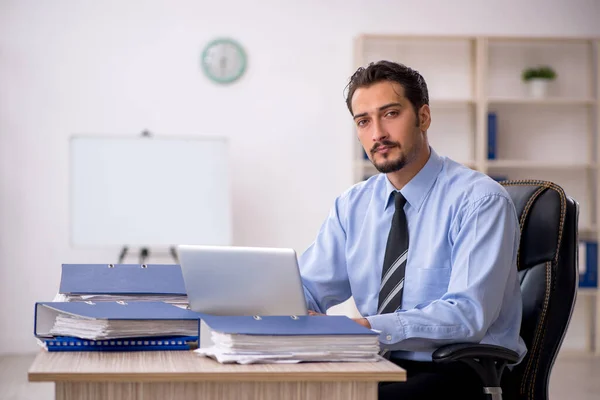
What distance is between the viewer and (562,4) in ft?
17.5

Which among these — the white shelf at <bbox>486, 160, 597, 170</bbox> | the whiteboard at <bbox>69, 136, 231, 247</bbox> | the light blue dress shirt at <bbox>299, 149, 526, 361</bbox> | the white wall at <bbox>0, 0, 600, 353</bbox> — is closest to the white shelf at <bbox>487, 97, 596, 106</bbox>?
the white shelf at <bbox>486, 160, 597, 170</bbox>

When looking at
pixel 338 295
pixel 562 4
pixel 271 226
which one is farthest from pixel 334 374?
pixel 562 4

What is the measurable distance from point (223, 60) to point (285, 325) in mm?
3884

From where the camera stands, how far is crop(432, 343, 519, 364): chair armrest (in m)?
1.69

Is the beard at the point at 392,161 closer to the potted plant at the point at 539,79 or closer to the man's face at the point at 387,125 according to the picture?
the man's face at the point at 387,125

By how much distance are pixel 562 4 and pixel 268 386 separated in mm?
4710

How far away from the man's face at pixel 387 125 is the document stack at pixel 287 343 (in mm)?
777

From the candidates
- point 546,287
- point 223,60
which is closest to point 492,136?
point 223,60

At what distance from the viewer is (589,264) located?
16.6 ft

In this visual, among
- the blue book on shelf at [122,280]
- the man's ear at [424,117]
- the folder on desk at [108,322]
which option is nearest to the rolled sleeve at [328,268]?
the man's ear at [424,117]

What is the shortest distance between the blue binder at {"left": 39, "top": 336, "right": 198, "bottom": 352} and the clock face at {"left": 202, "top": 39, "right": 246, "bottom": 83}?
149 inches

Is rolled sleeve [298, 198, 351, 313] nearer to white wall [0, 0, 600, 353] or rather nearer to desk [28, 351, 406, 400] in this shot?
desk [28, 351, 406, 400]

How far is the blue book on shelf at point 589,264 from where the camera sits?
198 inches

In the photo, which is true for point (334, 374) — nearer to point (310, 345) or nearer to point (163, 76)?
point (310, 345)
